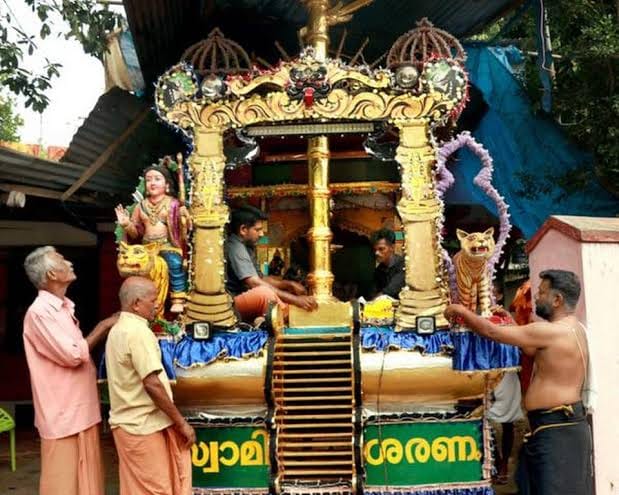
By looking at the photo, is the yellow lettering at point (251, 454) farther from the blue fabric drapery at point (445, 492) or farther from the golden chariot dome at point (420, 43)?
the golden chariot dome at point (420, 43)

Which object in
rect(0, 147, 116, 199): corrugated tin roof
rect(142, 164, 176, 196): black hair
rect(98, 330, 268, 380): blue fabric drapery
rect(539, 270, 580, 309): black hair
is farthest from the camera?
rect(0, 147, 116, 199): corrugated tin roof

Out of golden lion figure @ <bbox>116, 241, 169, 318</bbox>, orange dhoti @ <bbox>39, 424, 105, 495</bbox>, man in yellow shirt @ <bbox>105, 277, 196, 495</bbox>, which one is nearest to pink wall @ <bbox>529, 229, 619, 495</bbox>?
man in yellow shirt @ <bbox>105, 277, 196, 495</bbox>

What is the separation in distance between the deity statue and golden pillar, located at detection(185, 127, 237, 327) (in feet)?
0.33

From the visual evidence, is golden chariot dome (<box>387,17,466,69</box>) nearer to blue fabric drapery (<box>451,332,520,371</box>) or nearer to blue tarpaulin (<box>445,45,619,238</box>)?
blue tarpaulin (<box>445,45,619,238</box>)

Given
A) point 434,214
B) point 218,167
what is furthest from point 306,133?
point 434,214

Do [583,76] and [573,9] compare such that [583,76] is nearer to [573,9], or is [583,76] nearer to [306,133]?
[573,9]

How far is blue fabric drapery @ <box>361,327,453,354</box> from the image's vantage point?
5.37m

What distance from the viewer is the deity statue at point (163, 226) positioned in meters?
5.71

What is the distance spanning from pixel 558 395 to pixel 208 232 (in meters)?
2.89

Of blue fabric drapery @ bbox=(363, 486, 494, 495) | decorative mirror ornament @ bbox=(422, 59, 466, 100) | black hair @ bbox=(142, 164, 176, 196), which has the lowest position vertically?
blue fabric drapery @ bbox=(363, 486, 494, 495)

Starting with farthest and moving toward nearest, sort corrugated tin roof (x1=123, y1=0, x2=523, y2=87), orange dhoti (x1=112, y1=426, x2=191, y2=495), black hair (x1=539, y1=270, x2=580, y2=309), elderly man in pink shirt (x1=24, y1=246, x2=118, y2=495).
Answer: corrugated tin roof (x1=123, y1=0, x2=523, y2=87), elderly man in pink shirt (x1=24, y1=246, x2=118, y2=495), orange dhoti (x1=112, y1=426, x2=191, y2=495), black hair (x1=539, y1=270, x2=580, y2=309)

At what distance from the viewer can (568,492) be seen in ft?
13.8

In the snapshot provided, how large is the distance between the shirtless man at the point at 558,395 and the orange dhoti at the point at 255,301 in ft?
7.20

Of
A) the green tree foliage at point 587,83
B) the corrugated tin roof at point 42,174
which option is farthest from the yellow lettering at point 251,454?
the green tree foliage at point 587,83
